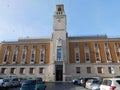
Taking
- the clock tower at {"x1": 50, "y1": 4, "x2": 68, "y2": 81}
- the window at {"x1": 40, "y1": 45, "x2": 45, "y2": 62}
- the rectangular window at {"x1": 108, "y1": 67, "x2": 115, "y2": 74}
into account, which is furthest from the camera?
the window at {"x1": 40, "y1": 45, "x2": 45, "y2": 62}

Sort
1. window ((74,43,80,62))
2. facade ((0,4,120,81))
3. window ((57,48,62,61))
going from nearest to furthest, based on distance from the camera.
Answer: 1. facade ((0,4,120,81))
2. window ((57,48,62,61))
3. window ((74,43,80,62))

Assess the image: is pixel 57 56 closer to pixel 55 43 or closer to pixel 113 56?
pixel 55 43

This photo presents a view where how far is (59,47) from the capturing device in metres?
50.5

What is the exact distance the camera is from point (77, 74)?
158ft

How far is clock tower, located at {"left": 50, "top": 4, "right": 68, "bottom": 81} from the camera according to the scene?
48.5 m

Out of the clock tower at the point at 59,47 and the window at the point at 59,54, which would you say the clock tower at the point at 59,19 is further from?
A: the window at the point at 59,54

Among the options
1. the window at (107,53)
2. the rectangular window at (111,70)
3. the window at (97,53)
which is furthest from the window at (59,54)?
the rectangular window at (111,70)

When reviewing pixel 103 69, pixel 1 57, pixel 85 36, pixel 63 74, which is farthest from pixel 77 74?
pixel 1 57

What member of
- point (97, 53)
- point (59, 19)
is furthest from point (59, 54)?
point (59, 19)

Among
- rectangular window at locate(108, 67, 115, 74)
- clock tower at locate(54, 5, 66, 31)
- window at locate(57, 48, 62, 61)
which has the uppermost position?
clock tower at locate(54, 5, 66, 31)

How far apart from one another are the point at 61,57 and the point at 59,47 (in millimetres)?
3307

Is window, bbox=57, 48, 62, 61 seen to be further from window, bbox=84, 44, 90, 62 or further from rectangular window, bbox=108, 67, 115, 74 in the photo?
rectangular window, bbox=108, 67, 115, 74

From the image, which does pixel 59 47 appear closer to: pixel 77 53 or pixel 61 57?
pixel 61 57

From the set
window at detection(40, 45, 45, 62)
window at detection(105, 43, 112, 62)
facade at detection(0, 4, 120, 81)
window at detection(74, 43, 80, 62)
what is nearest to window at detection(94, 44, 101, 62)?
facade at detection(0, 4, 120, 81)
